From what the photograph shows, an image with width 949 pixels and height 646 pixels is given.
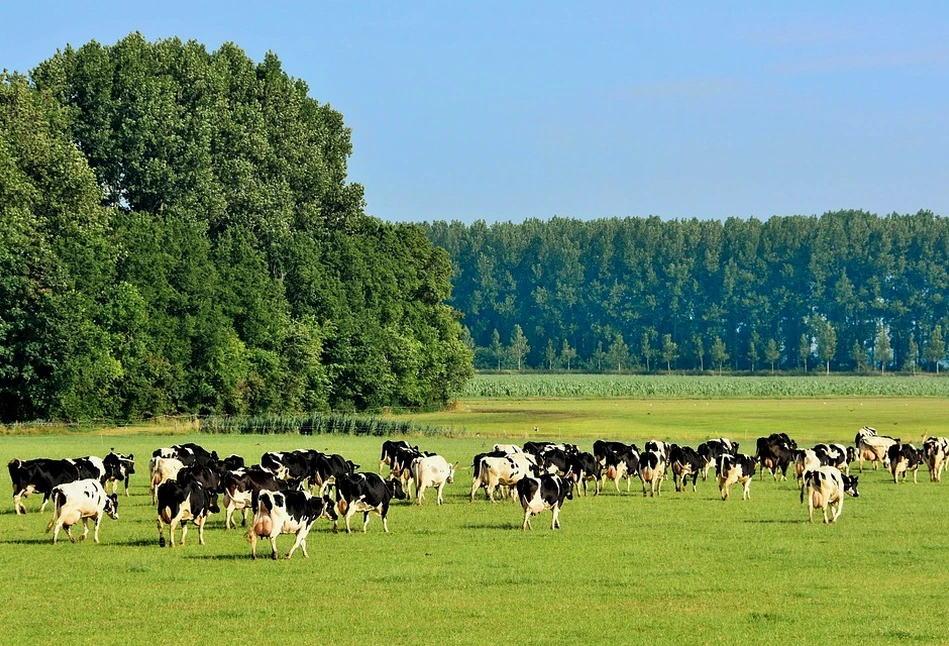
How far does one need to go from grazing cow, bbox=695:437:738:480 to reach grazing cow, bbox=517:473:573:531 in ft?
39.4

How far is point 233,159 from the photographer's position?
94062 millimetres

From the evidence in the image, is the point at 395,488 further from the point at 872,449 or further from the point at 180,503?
the point at 872,449

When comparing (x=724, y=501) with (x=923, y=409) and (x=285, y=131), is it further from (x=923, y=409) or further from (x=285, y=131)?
(x=923, y=409)

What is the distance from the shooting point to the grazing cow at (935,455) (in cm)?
4550

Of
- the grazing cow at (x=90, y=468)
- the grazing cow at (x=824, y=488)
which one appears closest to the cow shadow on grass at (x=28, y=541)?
the grazing cow at (x=90, y=468)

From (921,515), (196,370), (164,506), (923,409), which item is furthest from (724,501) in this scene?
(923,409)

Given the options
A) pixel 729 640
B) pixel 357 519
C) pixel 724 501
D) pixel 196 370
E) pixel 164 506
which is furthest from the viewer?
pixel 196 370

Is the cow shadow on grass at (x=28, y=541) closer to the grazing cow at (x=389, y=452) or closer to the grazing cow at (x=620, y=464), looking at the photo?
the grazing cow at (x=389, y=452)

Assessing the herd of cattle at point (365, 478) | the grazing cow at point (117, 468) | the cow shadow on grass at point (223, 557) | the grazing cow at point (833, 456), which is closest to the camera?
the cow shadow on grass at point (223, 557)

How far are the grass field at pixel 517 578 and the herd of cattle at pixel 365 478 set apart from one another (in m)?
0.66

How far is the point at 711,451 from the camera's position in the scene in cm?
4478

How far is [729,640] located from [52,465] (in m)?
19.5

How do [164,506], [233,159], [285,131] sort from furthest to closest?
[285,131]
[233,159]
[164,506]

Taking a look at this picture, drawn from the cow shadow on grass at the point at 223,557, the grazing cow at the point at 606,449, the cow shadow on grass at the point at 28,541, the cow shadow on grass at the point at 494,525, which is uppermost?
the grazing cow at the point at 606,449
